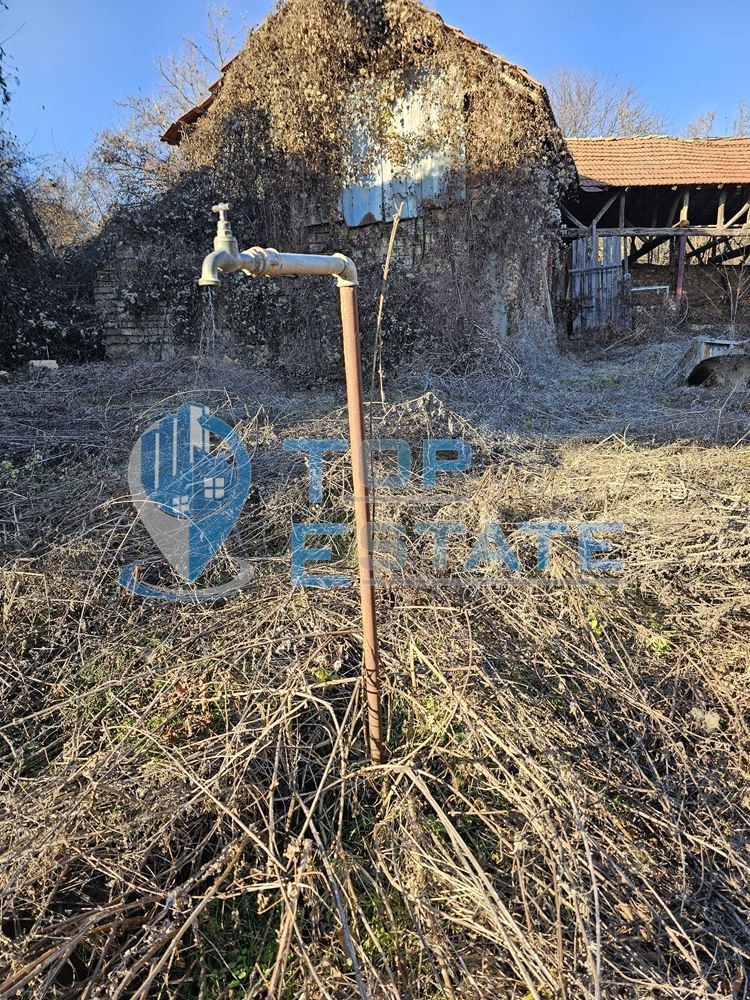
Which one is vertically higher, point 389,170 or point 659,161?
point 659,161

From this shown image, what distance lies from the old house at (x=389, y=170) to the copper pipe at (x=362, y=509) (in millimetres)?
6708

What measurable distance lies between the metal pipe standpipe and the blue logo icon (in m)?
1.14

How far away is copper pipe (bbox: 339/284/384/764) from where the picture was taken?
166cm

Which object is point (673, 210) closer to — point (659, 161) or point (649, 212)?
point (659, 161)

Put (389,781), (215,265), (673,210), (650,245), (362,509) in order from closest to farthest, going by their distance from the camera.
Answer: (215,265) → (362,509) → (389,781) → (673,210) → (650,245)

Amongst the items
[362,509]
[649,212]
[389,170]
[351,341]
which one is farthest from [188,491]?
[649,212]

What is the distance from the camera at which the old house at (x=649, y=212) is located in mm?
12133

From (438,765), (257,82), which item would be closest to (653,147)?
(257,82)

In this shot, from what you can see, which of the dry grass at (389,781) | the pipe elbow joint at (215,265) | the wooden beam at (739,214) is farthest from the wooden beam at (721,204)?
the pipe elbow joint at (215,265)

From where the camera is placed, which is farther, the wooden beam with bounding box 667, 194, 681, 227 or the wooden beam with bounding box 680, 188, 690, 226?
the wooden beam with bounding box 667, 194, 681, 227

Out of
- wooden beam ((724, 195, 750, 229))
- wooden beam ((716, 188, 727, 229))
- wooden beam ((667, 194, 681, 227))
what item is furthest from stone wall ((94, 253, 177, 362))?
wooden beam ((724, 195, 750, 229))

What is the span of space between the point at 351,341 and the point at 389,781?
140 centimetres

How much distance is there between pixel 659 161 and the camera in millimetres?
12766

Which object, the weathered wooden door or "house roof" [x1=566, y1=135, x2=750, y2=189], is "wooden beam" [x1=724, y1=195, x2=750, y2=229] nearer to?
"house roof" [x1=566, y1=135, x2=750, y2=189]
